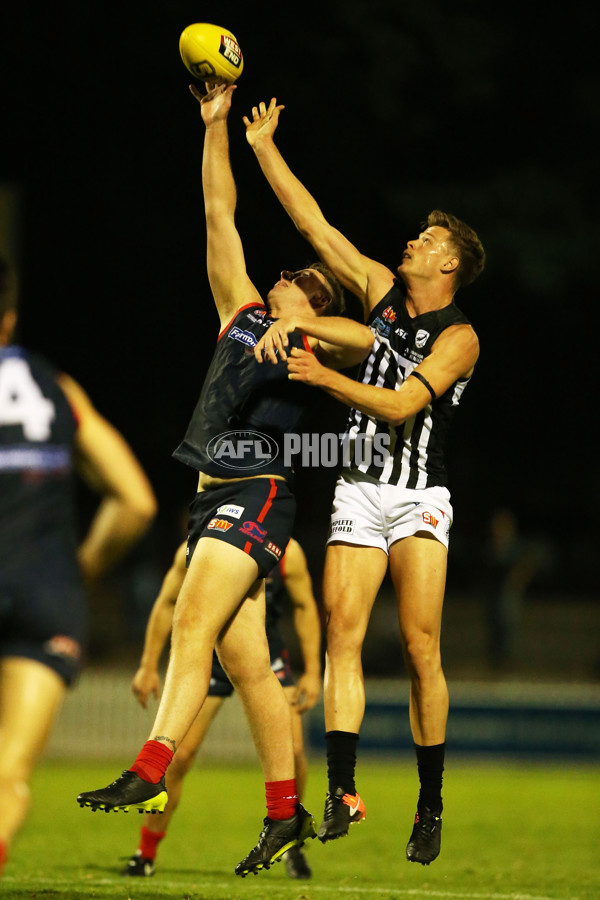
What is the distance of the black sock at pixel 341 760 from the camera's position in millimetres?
6371

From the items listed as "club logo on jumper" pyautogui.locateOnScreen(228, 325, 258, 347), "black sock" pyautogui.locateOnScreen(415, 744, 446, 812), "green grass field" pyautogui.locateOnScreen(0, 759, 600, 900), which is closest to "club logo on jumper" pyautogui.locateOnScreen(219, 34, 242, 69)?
"club logo on jumper" pyautogui.locateOnScreen(228, 325, 258, 347)

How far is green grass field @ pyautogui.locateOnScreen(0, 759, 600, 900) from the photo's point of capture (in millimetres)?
7438

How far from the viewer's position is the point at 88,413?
483 centimetres

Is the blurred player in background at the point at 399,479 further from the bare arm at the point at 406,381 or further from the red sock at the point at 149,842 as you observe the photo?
the red sock at the point at 149,842

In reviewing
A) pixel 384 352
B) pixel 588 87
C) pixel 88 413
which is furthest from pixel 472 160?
pixel 88 413

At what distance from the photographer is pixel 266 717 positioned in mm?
6297

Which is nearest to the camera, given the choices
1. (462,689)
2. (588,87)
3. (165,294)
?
(462,689)

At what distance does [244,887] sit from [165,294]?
18953 mm

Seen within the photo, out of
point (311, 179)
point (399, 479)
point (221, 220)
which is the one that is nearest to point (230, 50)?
point (221, 220)

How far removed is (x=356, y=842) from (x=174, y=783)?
318cm

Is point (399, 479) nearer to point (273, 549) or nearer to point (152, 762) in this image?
point (273, 549)

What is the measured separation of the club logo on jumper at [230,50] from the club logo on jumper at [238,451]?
2070 mm

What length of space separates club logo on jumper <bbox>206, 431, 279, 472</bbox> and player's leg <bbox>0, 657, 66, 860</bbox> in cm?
195

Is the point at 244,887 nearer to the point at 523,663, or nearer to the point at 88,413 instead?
the point at 88,413
